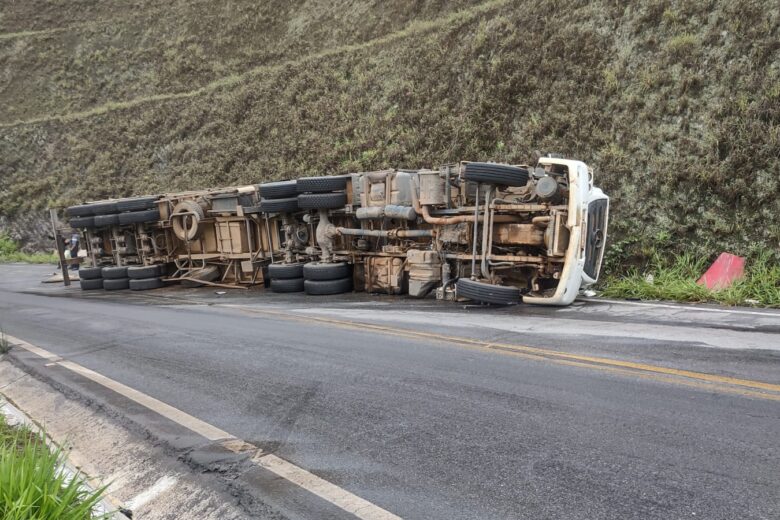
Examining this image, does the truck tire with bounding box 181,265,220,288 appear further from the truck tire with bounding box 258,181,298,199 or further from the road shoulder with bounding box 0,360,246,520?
the road shoulder with bounding box 0,360,246,520

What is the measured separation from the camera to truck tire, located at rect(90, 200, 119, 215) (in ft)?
45.4

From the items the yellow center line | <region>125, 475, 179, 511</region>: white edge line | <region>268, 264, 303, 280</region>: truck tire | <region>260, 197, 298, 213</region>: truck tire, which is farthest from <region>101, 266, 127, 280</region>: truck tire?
<region>125, 475, 179, 511</region>: white edge line

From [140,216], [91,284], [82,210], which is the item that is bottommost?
[91,284]

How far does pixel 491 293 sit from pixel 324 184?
4.37 m

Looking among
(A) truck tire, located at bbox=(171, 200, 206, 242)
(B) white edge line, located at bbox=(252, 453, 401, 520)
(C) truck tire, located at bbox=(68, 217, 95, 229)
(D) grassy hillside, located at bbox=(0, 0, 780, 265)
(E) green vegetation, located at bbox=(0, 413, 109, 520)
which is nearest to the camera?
(E) green vegetation, located at bbox=(0, 413, 109, 520)

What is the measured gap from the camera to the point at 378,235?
10195mm

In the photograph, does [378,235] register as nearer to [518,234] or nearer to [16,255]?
[518,234]

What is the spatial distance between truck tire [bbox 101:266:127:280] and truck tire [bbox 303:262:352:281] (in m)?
6.25

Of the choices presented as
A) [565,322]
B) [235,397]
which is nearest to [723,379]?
[565,322]

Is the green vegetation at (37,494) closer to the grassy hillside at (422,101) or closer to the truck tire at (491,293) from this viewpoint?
the truck tire at (491,293)

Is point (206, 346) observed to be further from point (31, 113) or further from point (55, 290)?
point (31, 113)

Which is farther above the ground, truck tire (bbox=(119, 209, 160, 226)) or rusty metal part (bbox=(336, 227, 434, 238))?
truck tire (bbox=(119, 209, 160, 226))

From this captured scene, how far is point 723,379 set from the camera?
13.6ft

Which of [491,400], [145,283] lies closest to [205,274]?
[145,283]
